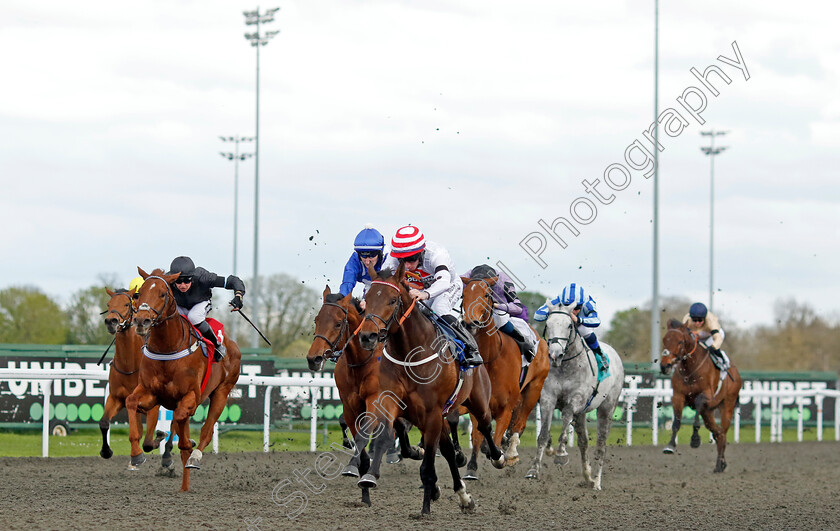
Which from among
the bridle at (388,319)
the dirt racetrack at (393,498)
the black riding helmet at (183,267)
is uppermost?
the black riding helmet at (183,267)

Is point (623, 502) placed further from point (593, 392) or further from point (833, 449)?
point (833, 449)

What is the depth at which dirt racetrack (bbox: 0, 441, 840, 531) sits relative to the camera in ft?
22.8

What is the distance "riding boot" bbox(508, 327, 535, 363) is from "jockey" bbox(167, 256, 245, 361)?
8.52ft

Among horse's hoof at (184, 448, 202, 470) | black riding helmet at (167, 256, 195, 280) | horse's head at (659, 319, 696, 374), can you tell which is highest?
black riding helmet at (167, 256, 195, 280)

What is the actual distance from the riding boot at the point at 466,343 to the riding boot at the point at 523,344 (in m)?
2.16

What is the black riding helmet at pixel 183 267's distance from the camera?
8938 mm

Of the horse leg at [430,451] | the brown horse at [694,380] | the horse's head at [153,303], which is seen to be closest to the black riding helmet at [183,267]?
the horse's head at [153,303]

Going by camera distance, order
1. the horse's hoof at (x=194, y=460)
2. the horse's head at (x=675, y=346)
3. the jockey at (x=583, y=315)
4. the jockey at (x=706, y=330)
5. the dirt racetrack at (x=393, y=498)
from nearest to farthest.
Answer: the dirt racetrack at (x=393, y=498) < the horse's hoof at (x=194, y=460) < the jockey at (x=583, y=315) < the horse's head at (x=675, y=346) < the jockey at (x=706, y=330)

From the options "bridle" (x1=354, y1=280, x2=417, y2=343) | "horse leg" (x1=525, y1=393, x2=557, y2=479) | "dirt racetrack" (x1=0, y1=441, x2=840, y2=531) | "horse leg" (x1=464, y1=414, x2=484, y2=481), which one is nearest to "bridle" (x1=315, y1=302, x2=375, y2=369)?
"bridle" (x1=354, y1=280, x2=417, y2=343)

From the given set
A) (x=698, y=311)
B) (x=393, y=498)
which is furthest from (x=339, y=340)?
(x=698, y=311)

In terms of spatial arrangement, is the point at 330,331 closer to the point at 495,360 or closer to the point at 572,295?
the point at 495,360

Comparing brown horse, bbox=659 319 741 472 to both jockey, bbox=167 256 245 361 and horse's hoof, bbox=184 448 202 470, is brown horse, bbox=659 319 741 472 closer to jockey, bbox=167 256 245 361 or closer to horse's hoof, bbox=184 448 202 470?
jockey, bbox=167 256 245 361

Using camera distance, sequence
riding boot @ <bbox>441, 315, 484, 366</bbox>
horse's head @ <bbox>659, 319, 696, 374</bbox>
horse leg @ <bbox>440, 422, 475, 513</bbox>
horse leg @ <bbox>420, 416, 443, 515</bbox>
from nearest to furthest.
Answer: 1. horse leg @ <bbox>420, 416, 443, 515</bbox>
2. horse leg @ <bbox>440, 422, 475, 513</bbox>
3. riding boot @ <bbox>441, 315, 484, 366</bbox>
4. horse's head @ <bbox>659, 319, 696, 374</bbox>

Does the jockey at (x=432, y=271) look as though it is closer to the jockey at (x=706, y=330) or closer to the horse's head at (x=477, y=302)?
the horse's head at (x=477, y=302)
